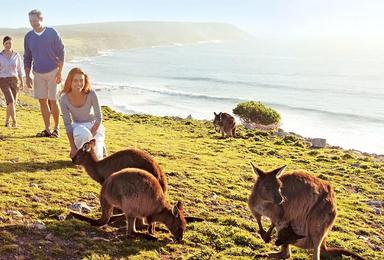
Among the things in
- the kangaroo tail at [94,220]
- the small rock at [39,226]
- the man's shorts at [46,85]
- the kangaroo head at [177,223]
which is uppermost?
the man's shorts at [46,85]

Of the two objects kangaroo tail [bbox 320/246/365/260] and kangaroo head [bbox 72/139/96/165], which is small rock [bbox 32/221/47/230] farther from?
kangaroo tail [bbox 320/246/365/260]

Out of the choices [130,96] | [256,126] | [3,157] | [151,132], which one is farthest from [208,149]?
[130,96]

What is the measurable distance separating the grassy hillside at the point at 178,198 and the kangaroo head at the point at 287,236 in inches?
34.2

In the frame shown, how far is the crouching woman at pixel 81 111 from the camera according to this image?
9000 mm

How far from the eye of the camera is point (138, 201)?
20.3 ft

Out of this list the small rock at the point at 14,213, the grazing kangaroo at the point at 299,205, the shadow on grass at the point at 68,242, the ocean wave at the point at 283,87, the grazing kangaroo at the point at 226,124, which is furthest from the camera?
the ocean wave at the point at 283,87

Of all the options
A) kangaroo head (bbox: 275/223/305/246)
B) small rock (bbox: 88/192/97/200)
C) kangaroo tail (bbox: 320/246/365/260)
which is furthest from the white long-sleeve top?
kangaroo tail (bbox: 320/246/365/260)

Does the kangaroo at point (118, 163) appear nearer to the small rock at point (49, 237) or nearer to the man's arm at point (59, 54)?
the small rock at point (49, 237)

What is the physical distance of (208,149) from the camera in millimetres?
16812

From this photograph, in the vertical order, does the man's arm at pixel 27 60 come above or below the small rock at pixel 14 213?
above

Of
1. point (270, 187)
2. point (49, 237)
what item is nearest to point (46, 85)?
point (49, 237)

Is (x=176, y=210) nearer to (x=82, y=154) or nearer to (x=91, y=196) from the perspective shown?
(x=82, y=154)

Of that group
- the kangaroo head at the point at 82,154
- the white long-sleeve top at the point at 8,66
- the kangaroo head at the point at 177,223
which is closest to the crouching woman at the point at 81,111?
the kangaroo head at the point at 82,154

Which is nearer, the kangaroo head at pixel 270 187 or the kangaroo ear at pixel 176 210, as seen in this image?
the kangaroo head at pixel 270 187
